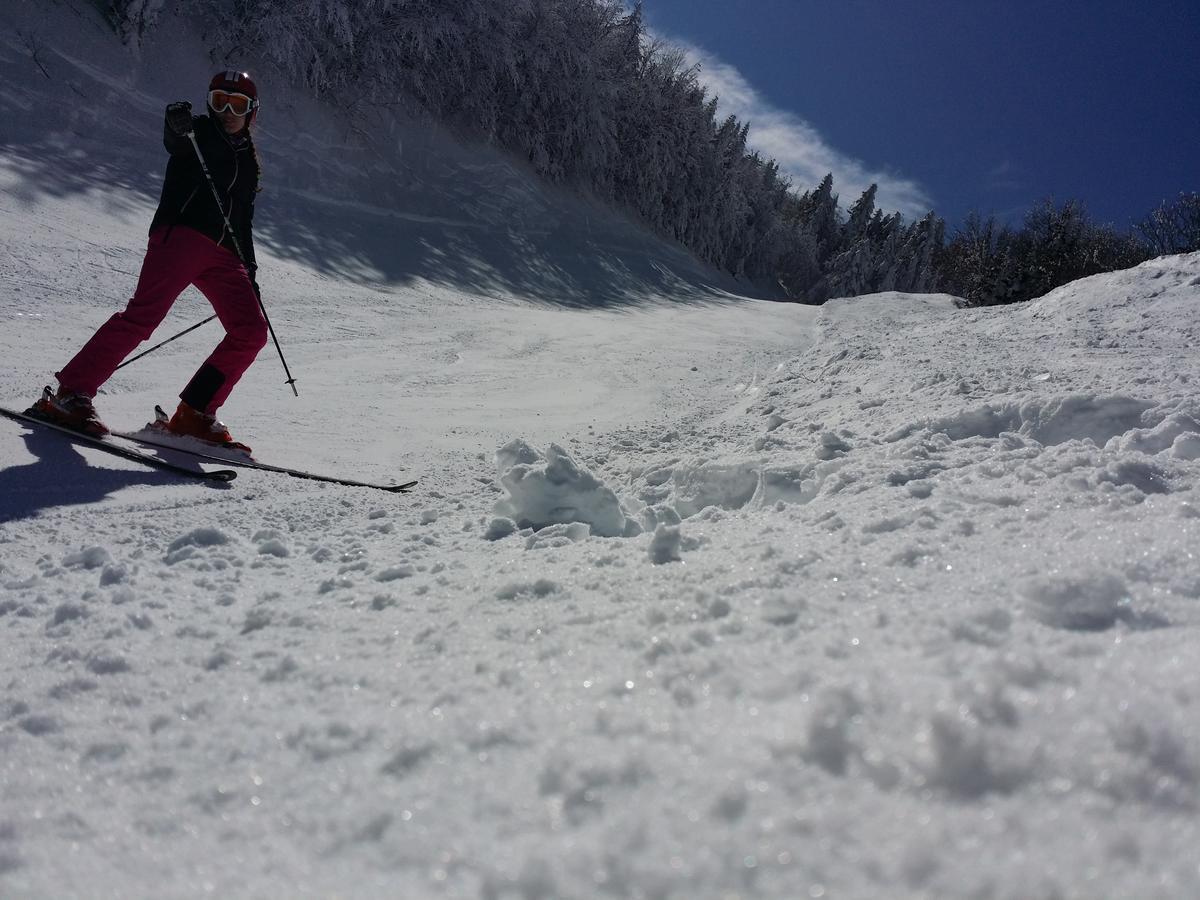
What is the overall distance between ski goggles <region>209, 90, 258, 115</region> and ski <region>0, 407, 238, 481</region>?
1747mm

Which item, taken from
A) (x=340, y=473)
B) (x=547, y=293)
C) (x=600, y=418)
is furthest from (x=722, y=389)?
(x=547, y=293)

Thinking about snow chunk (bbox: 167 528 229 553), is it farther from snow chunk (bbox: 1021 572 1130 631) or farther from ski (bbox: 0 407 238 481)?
snow chunk (bbox: 1021 572 1130 631)

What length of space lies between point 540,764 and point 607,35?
86.4 feet

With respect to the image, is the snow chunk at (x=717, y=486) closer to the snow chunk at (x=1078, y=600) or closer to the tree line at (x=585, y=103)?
the snow chunk at (x=1078, y=600)

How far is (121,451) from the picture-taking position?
3.54 meters

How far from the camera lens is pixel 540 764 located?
1.31 m

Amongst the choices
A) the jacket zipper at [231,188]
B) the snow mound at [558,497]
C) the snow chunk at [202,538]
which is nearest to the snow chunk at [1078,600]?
the snow mound at [558,497]

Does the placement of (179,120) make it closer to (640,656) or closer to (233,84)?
(233,84)

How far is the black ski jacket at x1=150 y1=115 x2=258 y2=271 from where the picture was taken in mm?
3766

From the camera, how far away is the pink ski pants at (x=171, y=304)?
373 centimetres

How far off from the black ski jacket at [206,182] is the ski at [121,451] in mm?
1060

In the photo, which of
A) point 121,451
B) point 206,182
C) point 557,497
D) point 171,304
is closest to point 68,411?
point 121,451

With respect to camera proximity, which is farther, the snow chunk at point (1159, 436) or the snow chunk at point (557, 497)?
the snow chunk at point (557, 497)

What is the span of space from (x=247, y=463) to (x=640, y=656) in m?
2.83
